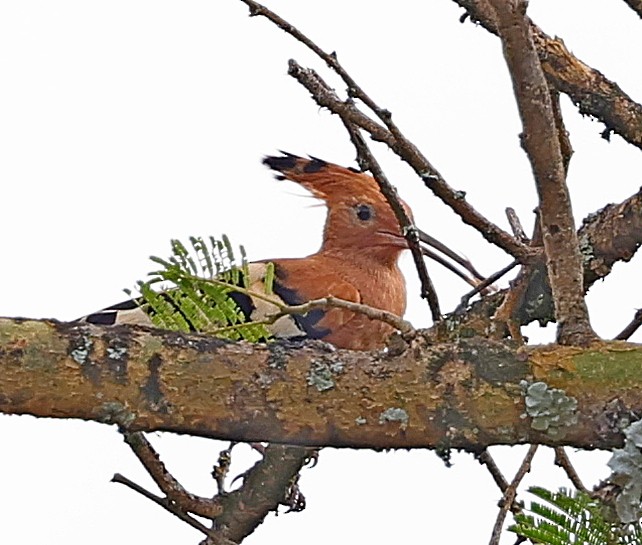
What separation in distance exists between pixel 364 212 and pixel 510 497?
5.49 feet

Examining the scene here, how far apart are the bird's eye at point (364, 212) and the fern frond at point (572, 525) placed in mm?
2300

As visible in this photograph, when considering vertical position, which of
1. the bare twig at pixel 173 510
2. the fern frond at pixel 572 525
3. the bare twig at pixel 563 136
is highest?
the bare twig at pixel 563 136

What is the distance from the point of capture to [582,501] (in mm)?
1135

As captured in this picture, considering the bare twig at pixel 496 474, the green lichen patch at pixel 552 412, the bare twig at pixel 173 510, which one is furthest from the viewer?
the bare twig at pixel 496 474

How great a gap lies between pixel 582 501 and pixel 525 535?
6cm

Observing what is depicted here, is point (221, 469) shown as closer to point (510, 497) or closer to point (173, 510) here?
point (173, 510)

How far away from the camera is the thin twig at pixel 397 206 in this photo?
6.07 feet

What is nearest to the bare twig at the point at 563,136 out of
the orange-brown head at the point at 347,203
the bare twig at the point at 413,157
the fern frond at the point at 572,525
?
the bare twig at the point at 413,157

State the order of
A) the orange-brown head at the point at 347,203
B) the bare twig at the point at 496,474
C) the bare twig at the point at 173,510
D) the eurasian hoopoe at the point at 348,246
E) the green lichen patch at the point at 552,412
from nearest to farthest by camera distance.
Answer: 1. the green lichen patch at the point at 552,412
2. the bare twig at the point at 173,510
3. the bare twig at the point at 496,474
4. the eurasian hoopoe at the point at 348,246
5. the orange-brown head at the point at 347,203

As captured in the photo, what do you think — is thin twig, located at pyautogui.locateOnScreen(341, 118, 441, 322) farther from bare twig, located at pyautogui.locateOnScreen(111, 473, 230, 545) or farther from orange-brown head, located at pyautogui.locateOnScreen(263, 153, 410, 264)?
orange-brown head, located at pyautogui.locateOnScreen(263, 153, 410, 264)

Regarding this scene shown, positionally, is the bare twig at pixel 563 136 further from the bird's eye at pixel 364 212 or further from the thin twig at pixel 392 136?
the bird's eye at pixel 364 212

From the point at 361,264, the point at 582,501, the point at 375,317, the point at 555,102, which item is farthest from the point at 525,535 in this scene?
the point at 361,264

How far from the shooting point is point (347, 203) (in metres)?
3.43

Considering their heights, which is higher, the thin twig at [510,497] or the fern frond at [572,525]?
the thin twig at [510,497]
